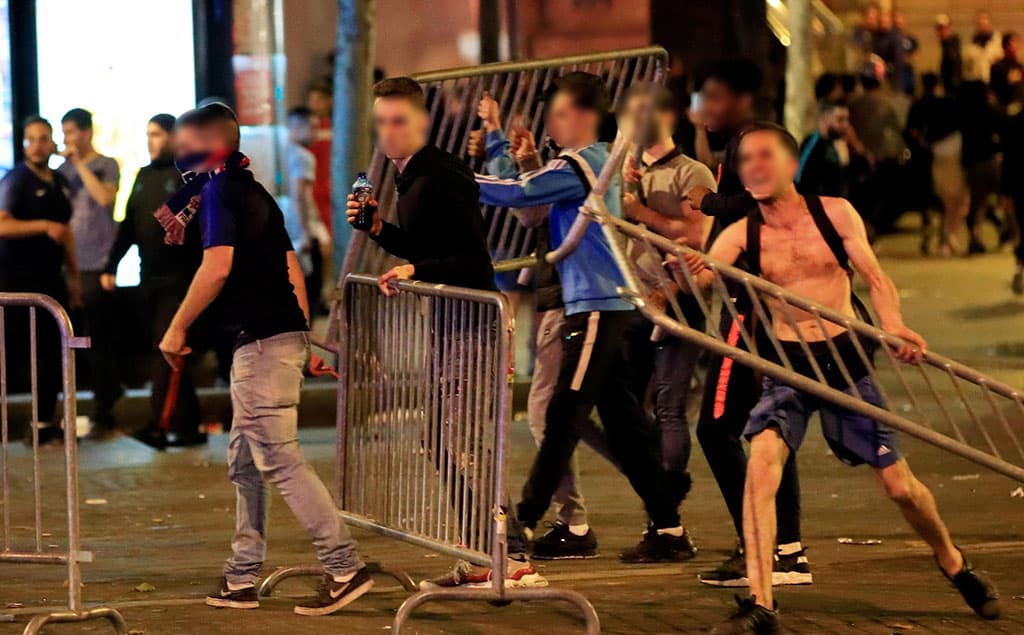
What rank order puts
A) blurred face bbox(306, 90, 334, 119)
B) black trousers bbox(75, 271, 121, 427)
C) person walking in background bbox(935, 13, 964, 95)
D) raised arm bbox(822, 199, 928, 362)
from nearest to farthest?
raised arm bbox(822, 199, 928, 362)
black trousers bbox(75, 271, 121, 427)
blurred face bbox(306, 90, 334, 119)
person walking in background bbox(935, 13, 964, 95)

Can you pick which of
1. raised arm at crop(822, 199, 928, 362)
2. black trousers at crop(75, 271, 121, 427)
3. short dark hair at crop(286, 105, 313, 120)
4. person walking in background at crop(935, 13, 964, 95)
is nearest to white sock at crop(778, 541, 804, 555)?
raised arm at crop(822, 199, 928, 362)

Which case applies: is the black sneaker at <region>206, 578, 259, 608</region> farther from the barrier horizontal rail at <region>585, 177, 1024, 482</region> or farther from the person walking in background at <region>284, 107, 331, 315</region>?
the person walking in background at <region>284, 107, 331, 315</region>

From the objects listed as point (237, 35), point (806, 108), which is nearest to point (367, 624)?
point (237, 35)

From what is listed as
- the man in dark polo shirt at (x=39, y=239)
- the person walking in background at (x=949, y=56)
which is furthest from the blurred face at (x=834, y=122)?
the person walking in background at (x=949, y=56)

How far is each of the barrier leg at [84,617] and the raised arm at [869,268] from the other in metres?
2.68

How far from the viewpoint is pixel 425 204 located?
675 centimetres

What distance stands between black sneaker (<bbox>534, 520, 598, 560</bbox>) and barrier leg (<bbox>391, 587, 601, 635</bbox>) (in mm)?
1484

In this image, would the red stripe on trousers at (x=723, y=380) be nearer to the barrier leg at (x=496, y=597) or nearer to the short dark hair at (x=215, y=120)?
the barrier leg at (x=496, y=597)

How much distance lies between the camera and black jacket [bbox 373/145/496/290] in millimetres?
6750

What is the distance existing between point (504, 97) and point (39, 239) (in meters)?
3.53

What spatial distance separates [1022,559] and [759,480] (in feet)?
5.58

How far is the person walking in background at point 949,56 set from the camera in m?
26.3

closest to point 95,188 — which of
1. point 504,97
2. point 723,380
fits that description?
point 504,97

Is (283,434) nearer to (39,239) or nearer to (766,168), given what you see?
(766,168)
